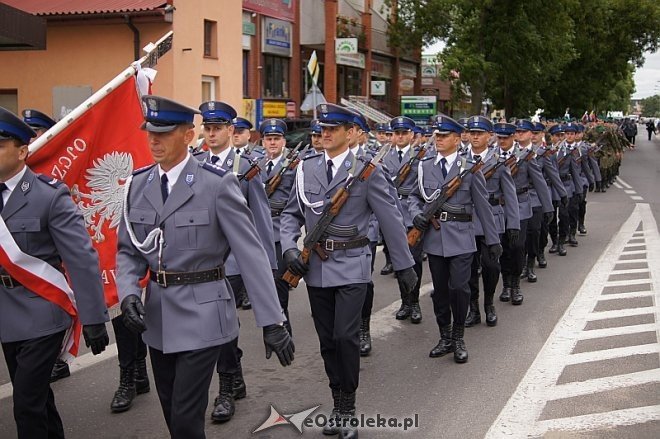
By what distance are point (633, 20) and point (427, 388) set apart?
46721mm

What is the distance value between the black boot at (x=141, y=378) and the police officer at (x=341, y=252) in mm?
1473

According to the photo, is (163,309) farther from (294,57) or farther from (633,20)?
(633,20)

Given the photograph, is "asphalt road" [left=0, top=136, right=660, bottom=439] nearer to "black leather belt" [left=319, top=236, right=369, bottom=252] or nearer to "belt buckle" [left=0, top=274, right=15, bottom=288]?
"black leather belt" [left=319, top=236, right=369, bottom=252]

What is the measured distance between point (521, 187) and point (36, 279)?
715cm

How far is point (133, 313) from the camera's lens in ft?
13.1

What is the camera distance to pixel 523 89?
43688mm

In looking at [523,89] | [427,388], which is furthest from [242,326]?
[523,89]

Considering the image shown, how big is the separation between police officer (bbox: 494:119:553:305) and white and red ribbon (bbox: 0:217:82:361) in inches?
213

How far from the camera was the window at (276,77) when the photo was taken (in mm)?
33125

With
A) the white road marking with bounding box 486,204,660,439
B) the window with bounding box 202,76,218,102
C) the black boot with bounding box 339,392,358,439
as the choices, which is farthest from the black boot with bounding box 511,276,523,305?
the window with bounding box 202,76,218,102

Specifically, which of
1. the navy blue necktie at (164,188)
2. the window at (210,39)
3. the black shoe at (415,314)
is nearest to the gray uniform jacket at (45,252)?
the navy blue necktie at (164,188)

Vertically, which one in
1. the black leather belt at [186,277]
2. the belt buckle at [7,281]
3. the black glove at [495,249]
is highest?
the black leather belt at [186,277]

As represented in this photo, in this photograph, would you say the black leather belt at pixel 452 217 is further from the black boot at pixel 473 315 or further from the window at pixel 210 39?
the window at pixel 210 39

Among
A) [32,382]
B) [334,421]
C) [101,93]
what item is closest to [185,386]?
[32,382]
